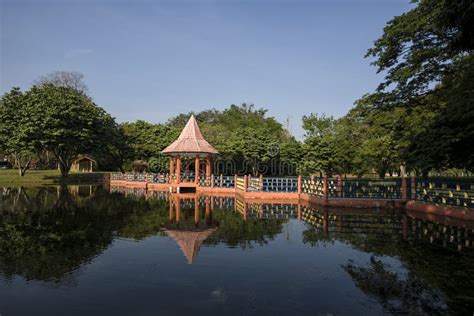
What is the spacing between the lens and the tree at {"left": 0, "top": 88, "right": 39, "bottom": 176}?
28828 millimetres

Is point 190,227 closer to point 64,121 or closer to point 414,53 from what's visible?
point 414,53

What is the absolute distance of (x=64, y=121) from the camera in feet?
100.0

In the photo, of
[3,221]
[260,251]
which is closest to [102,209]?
[3,221]

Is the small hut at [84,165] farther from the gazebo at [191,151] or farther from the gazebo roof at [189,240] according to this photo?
the gazebo roof at [189,240]

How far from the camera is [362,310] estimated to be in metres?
4.96

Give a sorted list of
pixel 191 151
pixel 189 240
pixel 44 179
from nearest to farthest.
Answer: pixel 189 240 → pixel 191 151 → pixel 44 179

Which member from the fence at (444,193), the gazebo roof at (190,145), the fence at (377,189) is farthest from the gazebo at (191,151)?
the fence at (444,193)

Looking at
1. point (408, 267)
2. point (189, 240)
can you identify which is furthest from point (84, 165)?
point (408, 267)

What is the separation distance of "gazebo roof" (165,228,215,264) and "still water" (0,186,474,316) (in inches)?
1.2

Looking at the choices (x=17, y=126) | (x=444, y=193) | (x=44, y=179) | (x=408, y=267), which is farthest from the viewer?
(x=44, y=179)

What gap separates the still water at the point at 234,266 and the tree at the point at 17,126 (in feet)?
60.8

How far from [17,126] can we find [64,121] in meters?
3.96

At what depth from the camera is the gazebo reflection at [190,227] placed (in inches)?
346

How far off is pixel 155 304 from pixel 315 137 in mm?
30294
